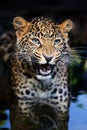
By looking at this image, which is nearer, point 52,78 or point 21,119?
point 21,119

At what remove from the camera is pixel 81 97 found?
29.5ft

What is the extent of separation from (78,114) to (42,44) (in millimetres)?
980

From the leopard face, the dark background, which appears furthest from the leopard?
the dark background

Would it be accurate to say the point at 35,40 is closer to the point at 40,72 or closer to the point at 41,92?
the point at 40,72

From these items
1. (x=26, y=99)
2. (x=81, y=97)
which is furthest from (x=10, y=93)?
(x=81, y=97)

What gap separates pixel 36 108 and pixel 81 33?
5.40 m

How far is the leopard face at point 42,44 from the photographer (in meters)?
8.33

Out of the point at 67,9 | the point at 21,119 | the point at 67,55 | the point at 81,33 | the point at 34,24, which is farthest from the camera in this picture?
the point at 67,9

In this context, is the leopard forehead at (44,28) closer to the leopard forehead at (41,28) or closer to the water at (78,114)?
the leopard forehead at (41,28)

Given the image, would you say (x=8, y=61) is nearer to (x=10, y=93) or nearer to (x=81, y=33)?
(x=10, y=93)

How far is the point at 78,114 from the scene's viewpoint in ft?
26.6

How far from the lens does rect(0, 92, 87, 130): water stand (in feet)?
24.8

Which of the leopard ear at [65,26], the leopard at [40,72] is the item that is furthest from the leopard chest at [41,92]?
the leopard ear at [65,26]

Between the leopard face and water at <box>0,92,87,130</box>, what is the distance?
475mm
